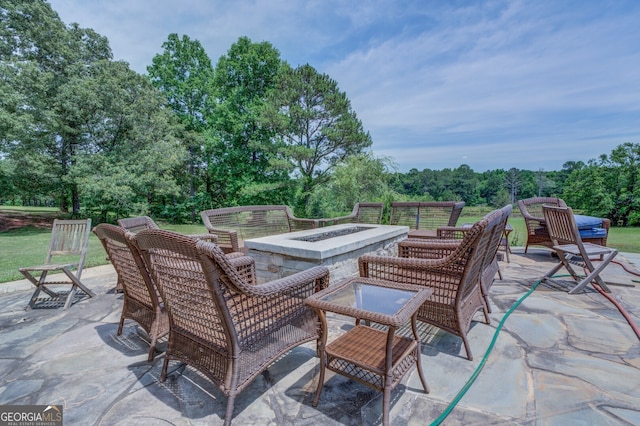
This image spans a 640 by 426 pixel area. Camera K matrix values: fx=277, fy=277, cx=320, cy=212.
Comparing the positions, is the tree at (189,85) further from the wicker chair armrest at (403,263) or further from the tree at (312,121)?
the wicker chair armrest at (403,263)

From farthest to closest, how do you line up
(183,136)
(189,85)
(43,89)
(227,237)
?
(189,85) < (183,136) < (43,89) < (227,237)

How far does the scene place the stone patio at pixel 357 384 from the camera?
58.3 inches

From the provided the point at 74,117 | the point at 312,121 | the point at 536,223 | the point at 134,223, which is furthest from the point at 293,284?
the point at 74,117

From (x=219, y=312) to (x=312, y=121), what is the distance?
12.8m

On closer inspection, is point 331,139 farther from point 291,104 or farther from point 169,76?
point 169,76

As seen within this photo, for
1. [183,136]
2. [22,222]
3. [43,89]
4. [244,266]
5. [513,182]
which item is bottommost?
[22,222]

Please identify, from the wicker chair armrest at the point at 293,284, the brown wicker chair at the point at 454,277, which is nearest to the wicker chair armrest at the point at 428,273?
the brown wicker chair at the point at 454,277

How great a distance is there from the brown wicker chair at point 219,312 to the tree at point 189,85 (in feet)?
51.7

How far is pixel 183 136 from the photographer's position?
1544cm

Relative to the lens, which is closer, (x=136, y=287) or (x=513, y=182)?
(x=136, y=287)

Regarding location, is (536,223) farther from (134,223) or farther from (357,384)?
(134,223)

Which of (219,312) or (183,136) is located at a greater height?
(183,136)

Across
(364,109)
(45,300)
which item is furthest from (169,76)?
(45,300)

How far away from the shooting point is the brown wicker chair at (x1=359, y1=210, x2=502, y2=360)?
178 centimetres
